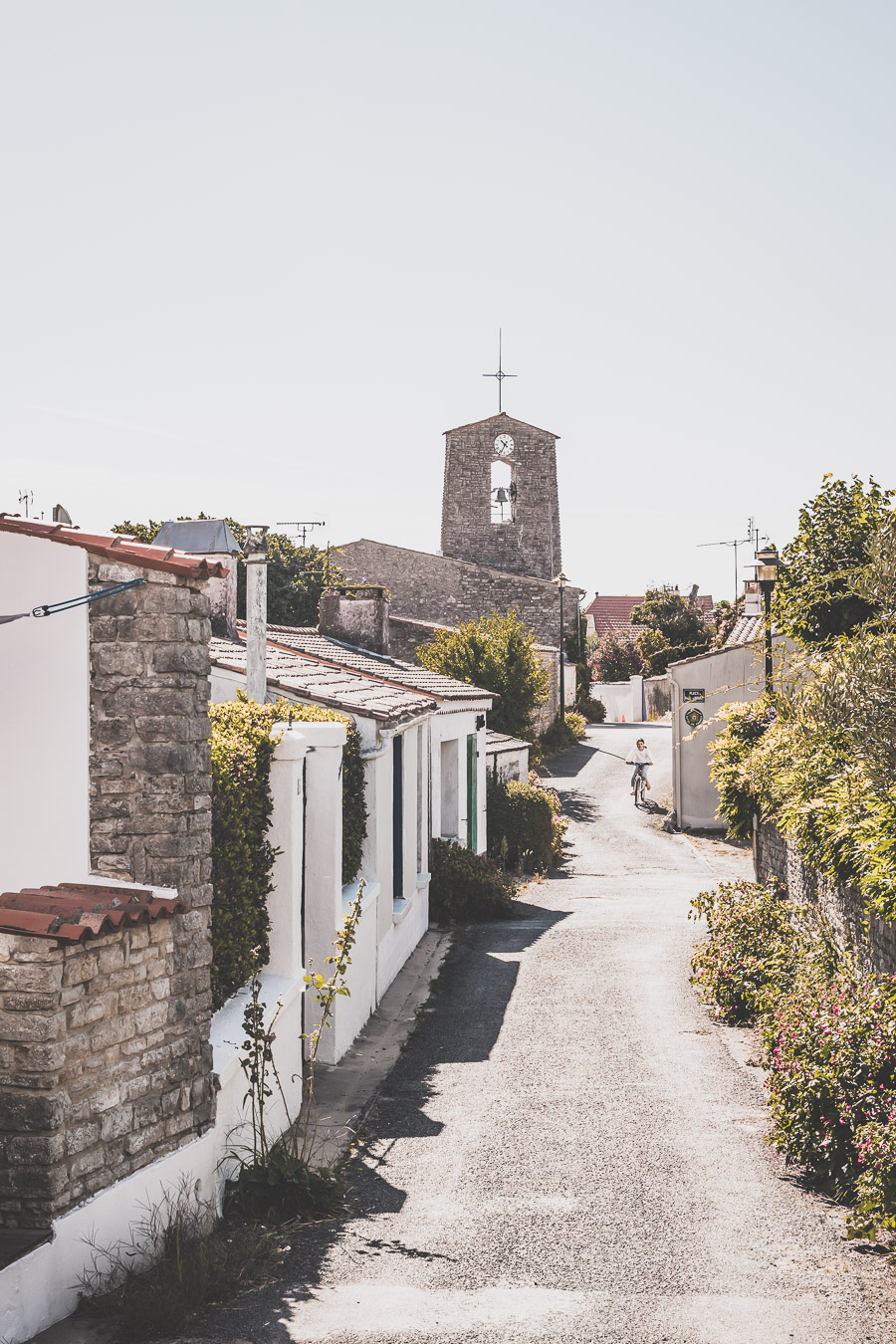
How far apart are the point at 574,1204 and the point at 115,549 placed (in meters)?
4.46

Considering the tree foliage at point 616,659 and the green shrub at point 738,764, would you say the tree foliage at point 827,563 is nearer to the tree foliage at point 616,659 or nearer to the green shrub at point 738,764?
the green shrub at point 738,764

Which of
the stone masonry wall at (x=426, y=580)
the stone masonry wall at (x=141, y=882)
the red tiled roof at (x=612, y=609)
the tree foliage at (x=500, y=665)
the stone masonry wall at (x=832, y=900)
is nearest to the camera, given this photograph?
the stone masonry wall at (x=141, y=882)

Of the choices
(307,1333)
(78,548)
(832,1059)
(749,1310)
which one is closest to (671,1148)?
(832,1059)

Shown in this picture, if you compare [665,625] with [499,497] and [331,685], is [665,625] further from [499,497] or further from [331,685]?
[331,685]

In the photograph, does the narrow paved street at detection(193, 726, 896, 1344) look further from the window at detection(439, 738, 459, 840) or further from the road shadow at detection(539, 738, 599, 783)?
the road shadow at detection(539, 738, 599, 783)

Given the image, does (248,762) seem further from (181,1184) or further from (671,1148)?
(671,1148)

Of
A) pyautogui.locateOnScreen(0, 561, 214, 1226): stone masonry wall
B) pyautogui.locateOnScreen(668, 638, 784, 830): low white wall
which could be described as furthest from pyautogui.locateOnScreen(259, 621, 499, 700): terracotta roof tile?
pyautogui.locateOnScreen(0, 561, 214, 1226): stone masonry wall

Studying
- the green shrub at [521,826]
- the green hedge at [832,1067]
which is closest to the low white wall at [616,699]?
the green shrub at [521,826]

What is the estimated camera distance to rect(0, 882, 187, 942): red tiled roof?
4910 millimetres

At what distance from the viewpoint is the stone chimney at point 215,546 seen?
12.7m

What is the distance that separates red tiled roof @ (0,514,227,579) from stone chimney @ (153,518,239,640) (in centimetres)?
687

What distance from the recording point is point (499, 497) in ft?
134

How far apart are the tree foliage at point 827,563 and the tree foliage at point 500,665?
16.6 m

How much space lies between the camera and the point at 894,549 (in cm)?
778
